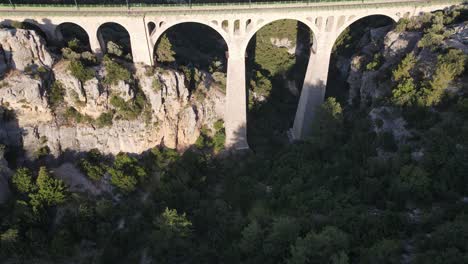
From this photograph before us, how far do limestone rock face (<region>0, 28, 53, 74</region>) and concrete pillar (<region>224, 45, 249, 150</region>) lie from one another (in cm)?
2552

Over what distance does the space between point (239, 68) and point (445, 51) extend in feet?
90.4

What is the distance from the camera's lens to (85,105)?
151 ft

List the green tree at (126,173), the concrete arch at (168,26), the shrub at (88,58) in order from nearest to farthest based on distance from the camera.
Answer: the green tree at (126,173) → the shrub at (88,58) → the concrete arch at (168,26)

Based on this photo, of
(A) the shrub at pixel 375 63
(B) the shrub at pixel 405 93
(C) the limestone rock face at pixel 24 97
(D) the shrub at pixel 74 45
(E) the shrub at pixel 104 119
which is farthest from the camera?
(A) the shrub at pixel 375 63

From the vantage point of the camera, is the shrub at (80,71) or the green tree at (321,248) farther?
the shrub at (80,71)

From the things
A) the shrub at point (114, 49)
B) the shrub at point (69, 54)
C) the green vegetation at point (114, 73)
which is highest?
the shrub at point (114, 49)

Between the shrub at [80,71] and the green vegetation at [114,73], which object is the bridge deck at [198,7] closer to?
the green vegetation at [114,73]

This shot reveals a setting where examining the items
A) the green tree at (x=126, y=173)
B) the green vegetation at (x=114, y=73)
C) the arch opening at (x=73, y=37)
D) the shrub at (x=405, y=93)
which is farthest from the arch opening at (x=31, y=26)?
the shrub at (x=405, y=93)

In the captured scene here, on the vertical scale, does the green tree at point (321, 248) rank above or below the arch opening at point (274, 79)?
below

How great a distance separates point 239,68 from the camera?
52.6 metres

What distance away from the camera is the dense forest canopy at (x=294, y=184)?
1022 inches

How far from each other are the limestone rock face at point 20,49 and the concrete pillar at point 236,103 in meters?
25.5

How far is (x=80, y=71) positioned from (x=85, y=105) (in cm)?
459

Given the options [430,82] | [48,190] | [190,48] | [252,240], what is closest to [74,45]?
[48,190]
